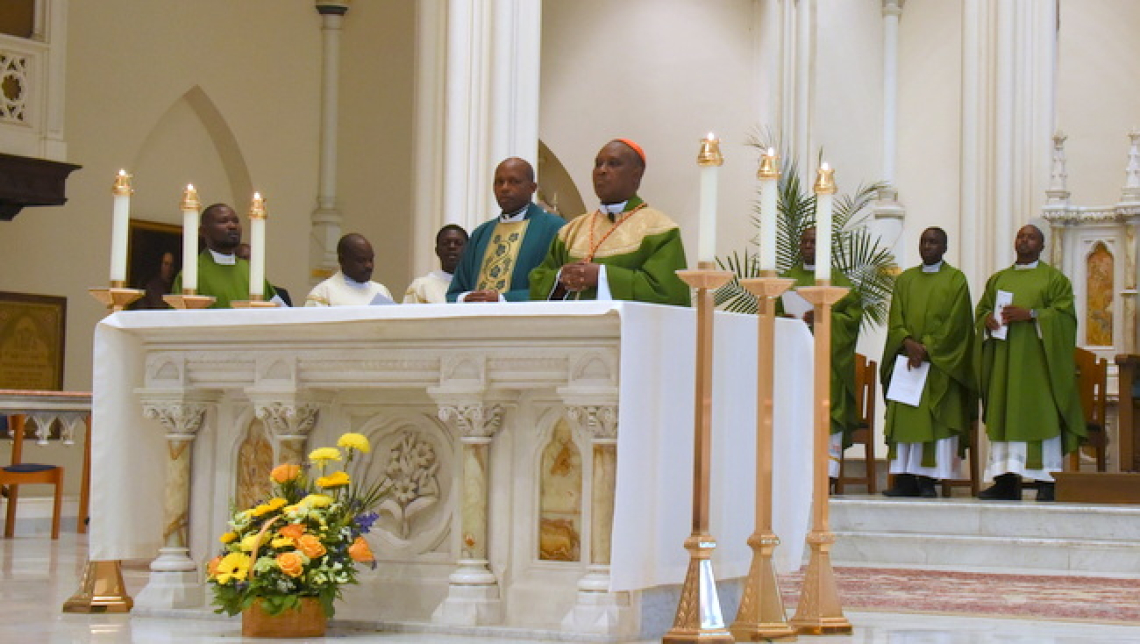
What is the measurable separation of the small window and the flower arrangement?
30.2 feet

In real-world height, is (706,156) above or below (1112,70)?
below

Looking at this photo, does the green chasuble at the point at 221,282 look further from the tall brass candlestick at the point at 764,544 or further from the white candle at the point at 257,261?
the tall brass candlestick at the point at 764,544

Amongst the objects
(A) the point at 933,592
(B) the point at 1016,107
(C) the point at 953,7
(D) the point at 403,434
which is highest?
(C) the point at 953,7

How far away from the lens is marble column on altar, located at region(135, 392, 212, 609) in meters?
6.72

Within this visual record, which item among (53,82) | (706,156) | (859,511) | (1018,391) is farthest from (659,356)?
(53,82)

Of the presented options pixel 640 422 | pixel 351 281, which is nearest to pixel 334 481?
pixel 640 422

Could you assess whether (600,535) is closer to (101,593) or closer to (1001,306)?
(101,593)

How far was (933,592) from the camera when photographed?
27.1ft

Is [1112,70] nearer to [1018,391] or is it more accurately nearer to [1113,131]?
[1113,131]

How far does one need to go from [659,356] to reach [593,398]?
0.26 meters

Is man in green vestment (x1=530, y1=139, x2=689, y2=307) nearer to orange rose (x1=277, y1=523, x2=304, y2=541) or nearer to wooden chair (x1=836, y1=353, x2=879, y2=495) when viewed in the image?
orange rose (x1=277, y1=523, x2=304, y2=541)

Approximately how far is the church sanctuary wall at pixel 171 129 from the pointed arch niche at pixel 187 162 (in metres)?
0.01

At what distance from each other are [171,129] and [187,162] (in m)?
0.36

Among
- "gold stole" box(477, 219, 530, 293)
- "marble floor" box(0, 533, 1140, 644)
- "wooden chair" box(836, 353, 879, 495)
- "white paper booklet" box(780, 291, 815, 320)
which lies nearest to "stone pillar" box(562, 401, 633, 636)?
"marble floor" box(0, 533, 1140, 644)
